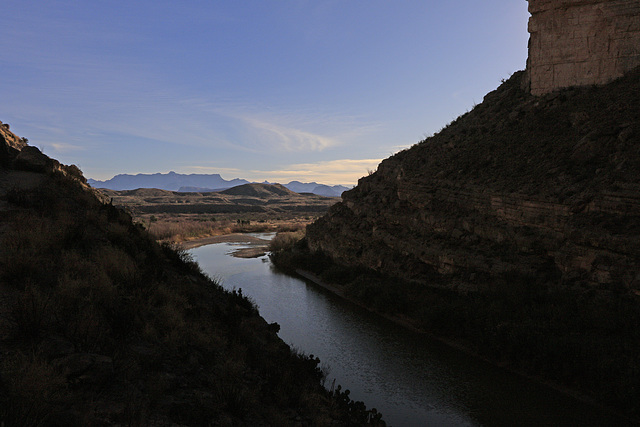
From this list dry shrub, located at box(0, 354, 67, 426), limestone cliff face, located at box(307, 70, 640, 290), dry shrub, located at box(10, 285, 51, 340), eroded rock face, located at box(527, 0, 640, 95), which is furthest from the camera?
eroded rock face, located at box(527, 0, 640, 95)

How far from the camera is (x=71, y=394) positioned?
4027 millimetres

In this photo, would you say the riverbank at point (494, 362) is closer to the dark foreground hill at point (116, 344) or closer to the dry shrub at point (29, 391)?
the dark foreground hill at point (116, 344)

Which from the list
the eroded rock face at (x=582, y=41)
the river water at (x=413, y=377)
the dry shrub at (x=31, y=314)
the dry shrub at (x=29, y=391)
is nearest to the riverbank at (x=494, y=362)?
the river water at (x=413, y=377)

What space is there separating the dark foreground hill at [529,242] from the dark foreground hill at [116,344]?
5601mm

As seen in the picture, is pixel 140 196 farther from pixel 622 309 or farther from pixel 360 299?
pixel 622 309

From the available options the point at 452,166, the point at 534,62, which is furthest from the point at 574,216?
the point at 534,62

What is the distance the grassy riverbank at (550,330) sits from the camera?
28.7 ft

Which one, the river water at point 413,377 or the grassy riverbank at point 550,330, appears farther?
the grassy riverbank at point 550,330

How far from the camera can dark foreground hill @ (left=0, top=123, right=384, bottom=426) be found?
4203 mm

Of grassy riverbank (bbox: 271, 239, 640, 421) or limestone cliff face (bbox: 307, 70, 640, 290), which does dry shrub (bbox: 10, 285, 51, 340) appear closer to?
grassy riverbank (bbox: 271, 239, 640, 421)

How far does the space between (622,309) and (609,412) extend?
2582 mm

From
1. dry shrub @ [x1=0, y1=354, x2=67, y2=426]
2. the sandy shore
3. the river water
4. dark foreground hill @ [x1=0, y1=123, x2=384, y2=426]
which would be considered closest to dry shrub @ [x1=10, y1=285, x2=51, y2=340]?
dark foreground hill @ [x1=0, y1=123, x2=384, y2=426]

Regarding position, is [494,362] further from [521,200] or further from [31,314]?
[31,314]

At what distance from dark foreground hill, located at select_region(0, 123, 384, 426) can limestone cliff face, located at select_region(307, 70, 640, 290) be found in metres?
7.98
